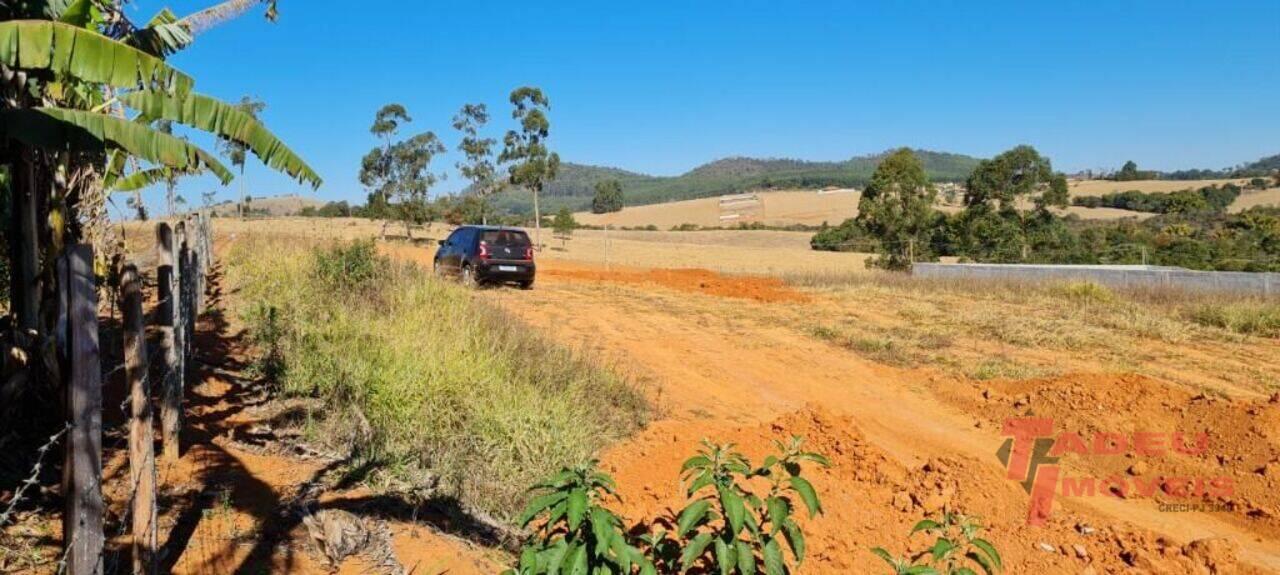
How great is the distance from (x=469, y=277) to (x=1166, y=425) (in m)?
12.3

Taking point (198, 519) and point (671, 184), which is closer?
point (198, 519)

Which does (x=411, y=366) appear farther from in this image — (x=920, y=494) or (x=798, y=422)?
(x=920, y=494)

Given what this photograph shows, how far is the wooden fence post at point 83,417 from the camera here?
269 cm

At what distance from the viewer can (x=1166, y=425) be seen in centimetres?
730

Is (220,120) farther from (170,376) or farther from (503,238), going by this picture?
(503,238)

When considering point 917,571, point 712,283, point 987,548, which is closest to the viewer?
point 917,571

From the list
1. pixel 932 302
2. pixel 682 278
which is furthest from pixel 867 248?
pixel 932 302

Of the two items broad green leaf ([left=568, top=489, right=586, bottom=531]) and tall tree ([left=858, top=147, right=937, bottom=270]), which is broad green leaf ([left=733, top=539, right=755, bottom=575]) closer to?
broad green leaf ([left=568, top=489, right=586, bottom=531])

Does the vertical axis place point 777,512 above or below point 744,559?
above

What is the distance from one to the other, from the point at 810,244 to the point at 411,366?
52696 millimetres

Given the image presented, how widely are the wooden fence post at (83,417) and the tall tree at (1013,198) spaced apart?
104ft

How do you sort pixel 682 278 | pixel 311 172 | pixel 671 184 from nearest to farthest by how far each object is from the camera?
pixel 311 172, pixel 682 278, pixel 671 184

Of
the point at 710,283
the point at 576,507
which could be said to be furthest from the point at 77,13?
the point at 710,283

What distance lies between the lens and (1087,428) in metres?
7.29
